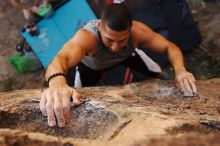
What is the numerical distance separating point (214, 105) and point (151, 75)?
148cm

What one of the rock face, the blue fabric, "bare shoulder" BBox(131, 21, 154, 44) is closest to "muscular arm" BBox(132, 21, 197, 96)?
"bare shoulder" BBox(131, 21, 154, 44)

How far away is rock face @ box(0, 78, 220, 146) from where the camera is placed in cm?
149

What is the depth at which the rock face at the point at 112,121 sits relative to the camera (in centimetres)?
149

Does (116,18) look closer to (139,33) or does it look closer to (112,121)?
(139,33)

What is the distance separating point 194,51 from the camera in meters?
4.47

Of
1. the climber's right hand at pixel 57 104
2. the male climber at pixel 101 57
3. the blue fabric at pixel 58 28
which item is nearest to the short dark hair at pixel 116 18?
the male climber at pixel 101 57

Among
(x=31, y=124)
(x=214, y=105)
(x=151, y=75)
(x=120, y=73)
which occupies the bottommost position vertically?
(x=120, y=73)

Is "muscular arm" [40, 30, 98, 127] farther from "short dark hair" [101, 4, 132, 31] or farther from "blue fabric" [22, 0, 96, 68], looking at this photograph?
"blue fabric" [22, 0, 96, 68]

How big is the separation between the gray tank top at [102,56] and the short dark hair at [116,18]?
0.80ft

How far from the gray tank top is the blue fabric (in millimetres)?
1149

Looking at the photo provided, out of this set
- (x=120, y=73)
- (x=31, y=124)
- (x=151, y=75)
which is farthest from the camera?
(x=120, y=73)

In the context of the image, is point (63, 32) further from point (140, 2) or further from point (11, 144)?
point (11, 144)

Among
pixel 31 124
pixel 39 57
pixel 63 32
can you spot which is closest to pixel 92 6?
pixel 63 32

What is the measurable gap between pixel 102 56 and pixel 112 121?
132cm
